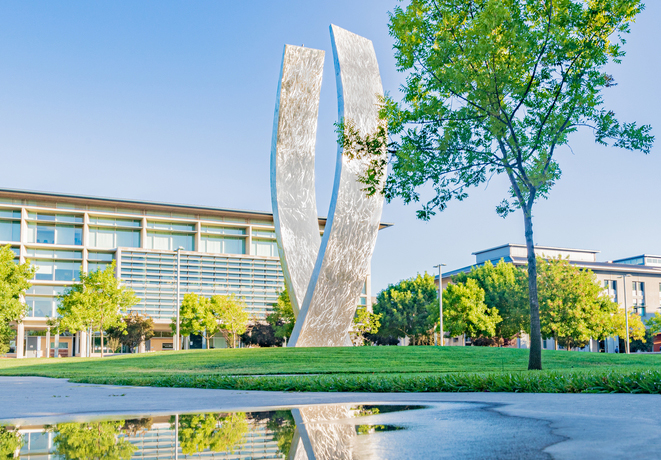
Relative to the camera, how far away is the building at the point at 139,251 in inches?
2532

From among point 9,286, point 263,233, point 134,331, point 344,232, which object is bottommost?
point 134,331

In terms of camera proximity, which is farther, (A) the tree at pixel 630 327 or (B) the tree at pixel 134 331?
(B) the tree at pixel 134 331

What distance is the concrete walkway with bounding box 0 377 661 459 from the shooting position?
4.02 m

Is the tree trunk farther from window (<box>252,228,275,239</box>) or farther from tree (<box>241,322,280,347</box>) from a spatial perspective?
window (<box>252,228,275,239</box>)

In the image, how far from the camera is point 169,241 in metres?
70.4

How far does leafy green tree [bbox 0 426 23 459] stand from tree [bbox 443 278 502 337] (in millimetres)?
54116

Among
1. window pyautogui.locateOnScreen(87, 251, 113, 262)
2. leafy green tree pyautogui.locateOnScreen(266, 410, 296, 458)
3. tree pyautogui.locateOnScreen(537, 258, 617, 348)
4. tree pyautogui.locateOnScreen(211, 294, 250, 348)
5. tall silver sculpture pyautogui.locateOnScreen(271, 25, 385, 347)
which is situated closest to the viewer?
leafy green tree pyautogui.locateOnScreen(266, 410, 296, 458)

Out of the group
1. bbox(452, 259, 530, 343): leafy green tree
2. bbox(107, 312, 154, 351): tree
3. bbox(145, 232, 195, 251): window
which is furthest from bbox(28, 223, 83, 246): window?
bbox(452, 259, 530, 343): leafy green tree

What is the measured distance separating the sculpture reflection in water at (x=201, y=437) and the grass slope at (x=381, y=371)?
3607mm

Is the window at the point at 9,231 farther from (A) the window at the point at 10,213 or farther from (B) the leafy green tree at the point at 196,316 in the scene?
(B) the leafy green tree at the point at 196,316

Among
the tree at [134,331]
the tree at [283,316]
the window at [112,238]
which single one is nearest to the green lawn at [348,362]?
the tree at [283,316]

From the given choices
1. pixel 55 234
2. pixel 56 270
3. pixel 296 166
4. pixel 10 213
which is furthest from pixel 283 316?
pixel 10 213

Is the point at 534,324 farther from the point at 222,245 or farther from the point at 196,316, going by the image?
the point at 222,245

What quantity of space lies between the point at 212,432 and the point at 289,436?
0.74m
